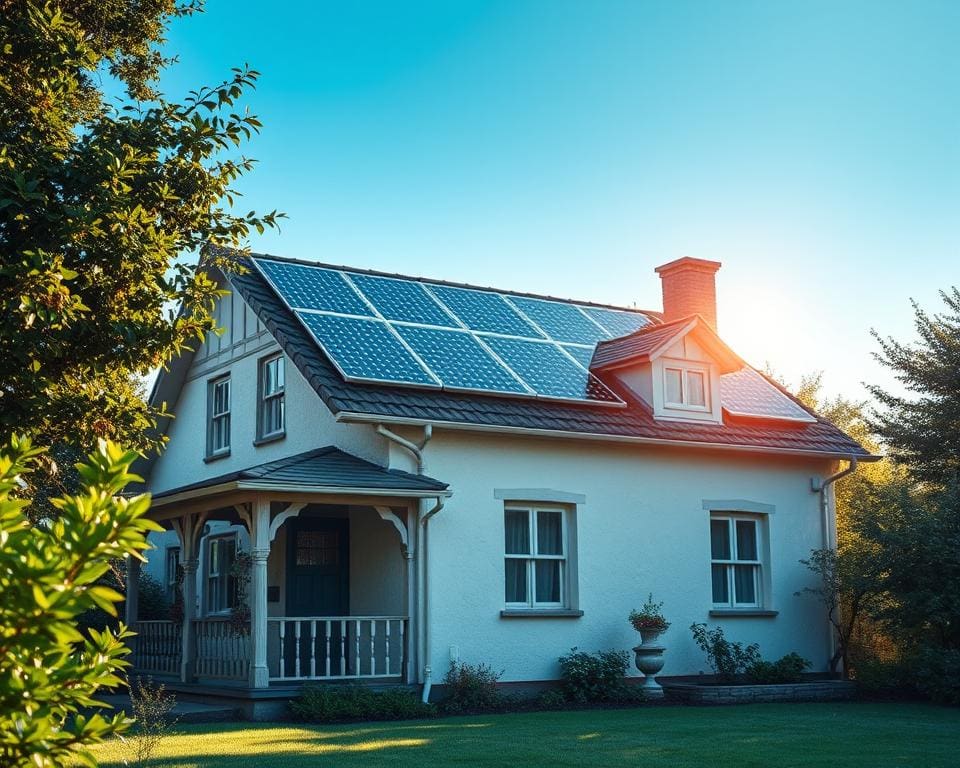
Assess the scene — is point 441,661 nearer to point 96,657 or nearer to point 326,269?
point 326,269

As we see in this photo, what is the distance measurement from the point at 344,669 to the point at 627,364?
23.2 ft

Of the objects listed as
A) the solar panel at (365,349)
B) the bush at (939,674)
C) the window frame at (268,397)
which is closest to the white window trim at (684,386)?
the solar panel at (365,349)

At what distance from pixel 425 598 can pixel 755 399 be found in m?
8.19

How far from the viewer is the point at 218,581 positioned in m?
20.3

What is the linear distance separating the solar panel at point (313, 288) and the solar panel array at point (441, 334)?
A: 0.07ft

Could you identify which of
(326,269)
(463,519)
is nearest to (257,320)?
(326,269)

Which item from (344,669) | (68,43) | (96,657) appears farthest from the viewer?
(344,669)

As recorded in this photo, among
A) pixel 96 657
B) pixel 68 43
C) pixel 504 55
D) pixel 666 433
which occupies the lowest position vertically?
pixel 96 657

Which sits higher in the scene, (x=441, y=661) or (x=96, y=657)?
(x=96, y=657)

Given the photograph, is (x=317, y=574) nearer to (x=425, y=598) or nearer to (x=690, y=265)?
(x=425, y=598)

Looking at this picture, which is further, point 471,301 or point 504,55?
point 471,301

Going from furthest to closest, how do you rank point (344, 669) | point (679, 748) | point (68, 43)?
point (344, 669)
point (679, 748)
point (68, 43)

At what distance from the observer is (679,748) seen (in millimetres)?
11469

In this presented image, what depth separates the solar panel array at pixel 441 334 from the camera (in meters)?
16.6
